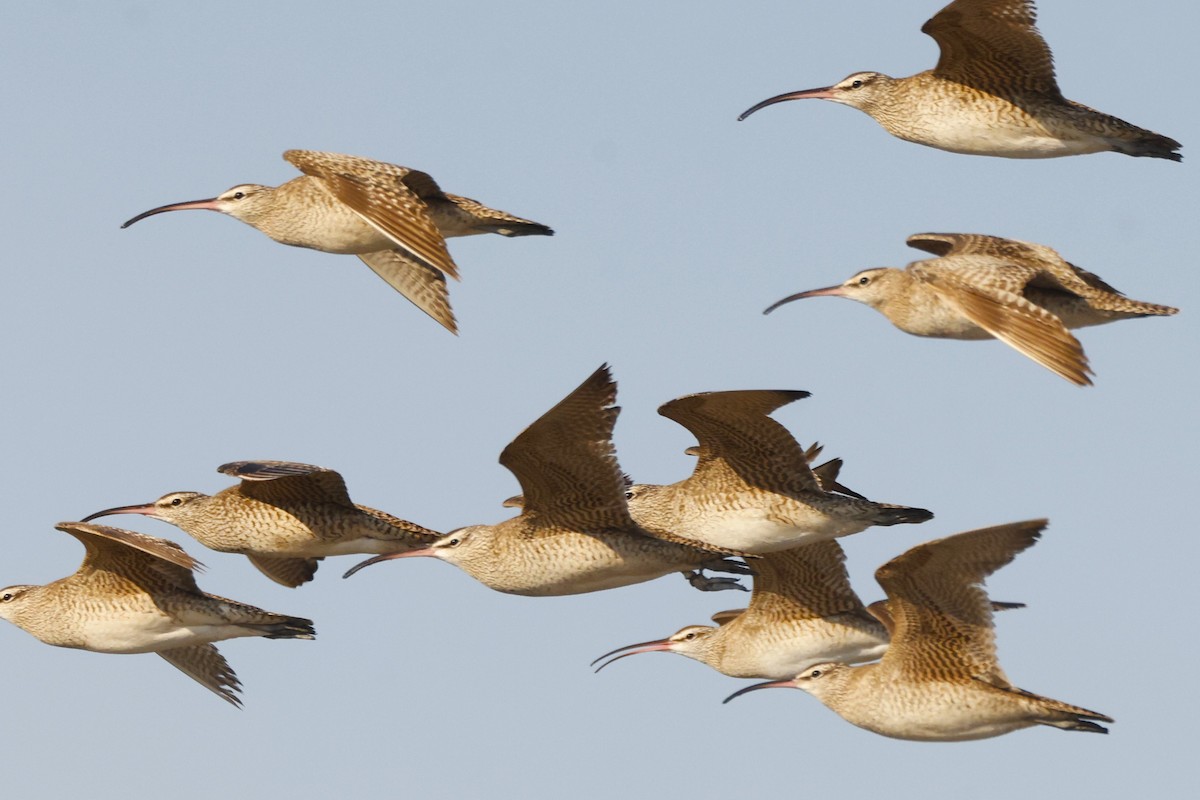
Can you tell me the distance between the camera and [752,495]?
2284cm

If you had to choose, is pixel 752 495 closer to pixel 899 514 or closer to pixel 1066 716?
pixel 899 514

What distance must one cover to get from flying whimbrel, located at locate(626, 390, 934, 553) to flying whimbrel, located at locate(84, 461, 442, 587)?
2387 millimetres

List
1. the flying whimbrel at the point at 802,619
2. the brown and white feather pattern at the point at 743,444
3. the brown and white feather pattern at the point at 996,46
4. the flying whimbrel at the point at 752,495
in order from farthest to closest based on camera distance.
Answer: the flying whimbrel at the point at 802,619 → the brown and white feather pattern at the point at 996,46 → the flying whimbrel at the point at 752,495 → the brown and white feather pattern at the point at 743,444

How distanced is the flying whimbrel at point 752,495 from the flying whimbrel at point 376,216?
Answer: 9.02ft

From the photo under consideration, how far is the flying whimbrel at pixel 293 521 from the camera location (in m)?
23.2

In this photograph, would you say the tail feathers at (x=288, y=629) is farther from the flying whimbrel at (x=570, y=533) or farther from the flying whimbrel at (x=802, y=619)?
the flying whimbrel at (x=802, y=619)

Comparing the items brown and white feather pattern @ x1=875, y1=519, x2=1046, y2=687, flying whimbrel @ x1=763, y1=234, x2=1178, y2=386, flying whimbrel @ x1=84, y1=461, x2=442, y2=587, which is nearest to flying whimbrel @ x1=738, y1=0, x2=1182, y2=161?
flying whimbrel @ x1=763, y1=234, x2=1178, y2=386

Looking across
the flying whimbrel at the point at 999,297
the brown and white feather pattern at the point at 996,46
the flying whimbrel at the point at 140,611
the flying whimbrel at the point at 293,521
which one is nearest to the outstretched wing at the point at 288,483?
the flying whimbrel at the point at 293,521

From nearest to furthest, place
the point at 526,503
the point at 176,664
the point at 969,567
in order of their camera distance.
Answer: the point at 969,567 < the point at 526,503 < the point at 176,664

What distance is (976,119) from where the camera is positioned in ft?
77.5

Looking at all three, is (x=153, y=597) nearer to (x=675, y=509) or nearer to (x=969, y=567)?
(x=675, y=509)

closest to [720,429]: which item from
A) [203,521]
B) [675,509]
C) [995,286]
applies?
[675,509]

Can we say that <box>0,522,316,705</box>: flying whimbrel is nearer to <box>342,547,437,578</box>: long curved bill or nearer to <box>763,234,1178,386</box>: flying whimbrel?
→ <box>342,547,437,578</box>: long curved bill

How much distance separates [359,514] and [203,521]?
155 cm
